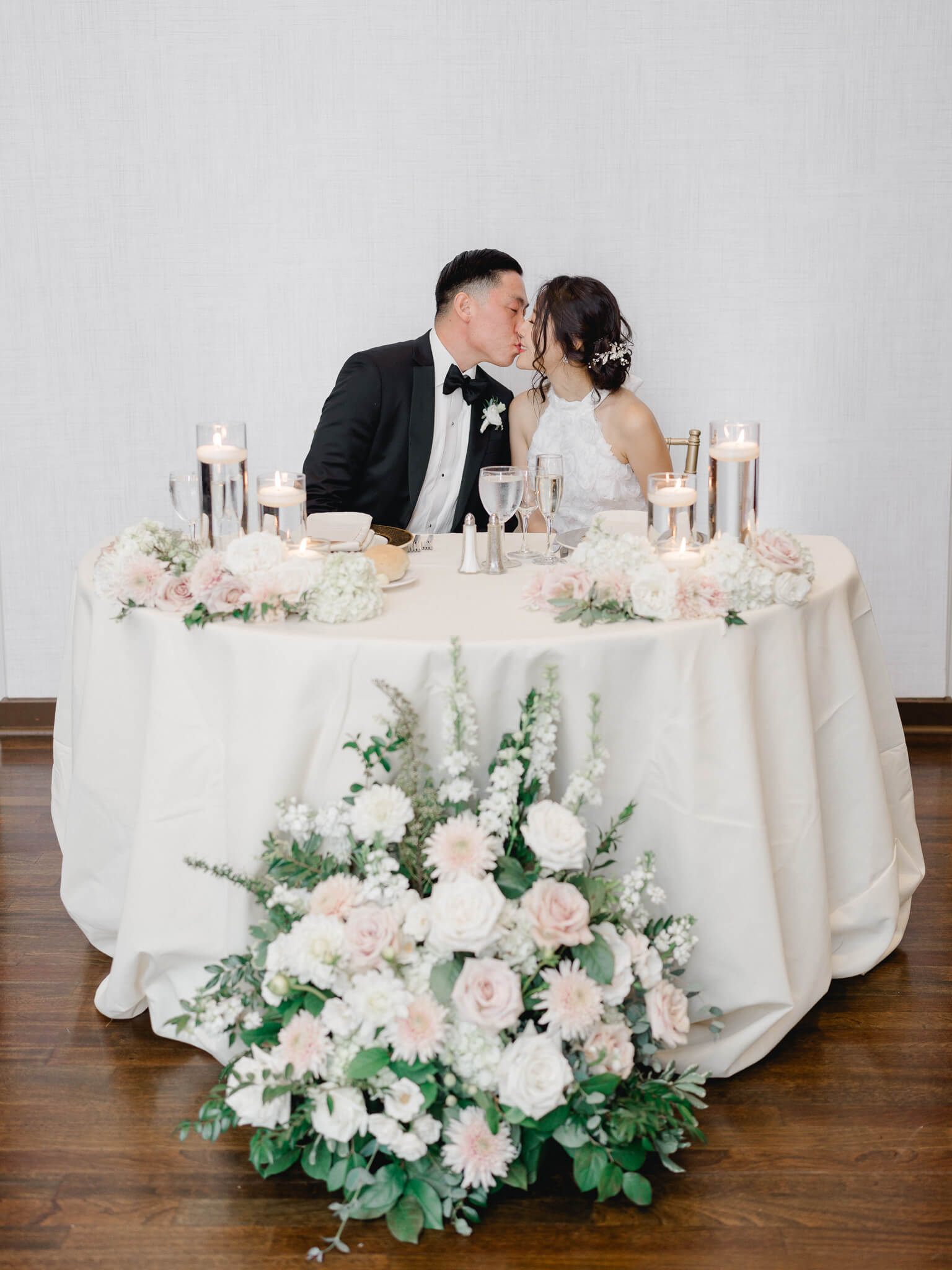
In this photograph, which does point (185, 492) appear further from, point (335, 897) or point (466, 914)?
point (466, 914)

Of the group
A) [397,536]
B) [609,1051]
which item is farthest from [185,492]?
[609,1051]

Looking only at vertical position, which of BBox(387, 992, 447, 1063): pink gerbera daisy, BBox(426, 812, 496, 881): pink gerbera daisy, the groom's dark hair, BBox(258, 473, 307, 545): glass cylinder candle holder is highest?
the groom's dark hair

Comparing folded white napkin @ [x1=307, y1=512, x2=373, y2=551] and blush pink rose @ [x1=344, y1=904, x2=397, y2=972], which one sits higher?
folded white napkin @ [x1=307, y1=512, x2=373, y2=551]

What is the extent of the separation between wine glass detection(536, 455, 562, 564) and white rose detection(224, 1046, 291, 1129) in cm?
119

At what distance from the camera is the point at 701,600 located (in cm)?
211

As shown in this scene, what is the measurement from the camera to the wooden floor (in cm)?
187

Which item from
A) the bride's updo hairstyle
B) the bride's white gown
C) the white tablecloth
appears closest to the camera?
the white tablecloth

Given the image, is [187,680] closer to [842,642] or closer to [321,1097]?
[321,1097]

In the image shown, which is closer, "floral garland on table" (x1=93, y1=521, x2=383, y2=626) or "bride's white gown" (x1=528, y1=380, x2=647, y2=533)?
"floral garland on table" (x1=93, y1=521, x2=383, y2=626)

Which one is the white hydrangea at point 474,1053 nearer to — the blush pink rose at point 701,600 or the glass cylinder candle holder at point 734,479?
the blush pink rose at point 701,600

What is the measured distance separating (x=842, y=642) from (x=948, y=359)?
2.05 metres

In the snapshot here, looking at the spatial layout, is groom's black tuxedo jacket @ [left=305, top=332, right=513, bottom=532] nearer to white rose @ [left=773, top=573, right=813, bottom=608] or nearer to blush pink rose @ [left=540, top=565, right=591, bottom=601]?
blush pink rose @ [left=540, top=565, right=591, bottom=601]

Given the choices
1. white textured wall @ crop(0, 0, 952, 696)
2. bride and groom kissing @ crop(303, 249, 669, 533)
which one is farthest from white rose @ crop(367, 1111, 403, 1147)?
white textured wall @ crop(0, 0, 952, 696)

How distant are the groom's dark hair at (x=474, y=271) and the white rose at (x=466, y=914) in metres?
2.30
